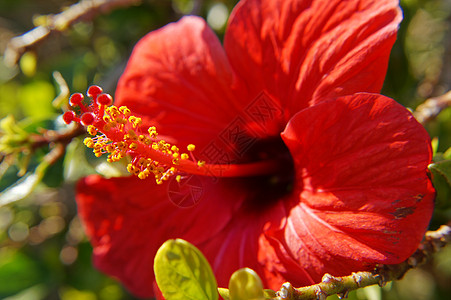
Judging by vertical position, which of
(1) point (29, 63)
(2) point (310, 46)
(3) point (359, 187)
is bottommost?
(3) point (359, 187)

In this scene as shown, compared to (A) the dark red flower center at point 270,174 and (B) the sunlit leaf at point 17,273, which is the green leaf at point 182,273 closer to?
(A) the dark red flower center at point 270,174

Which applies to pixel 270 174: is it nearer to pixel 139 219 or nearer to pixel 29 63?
pixel 139 219

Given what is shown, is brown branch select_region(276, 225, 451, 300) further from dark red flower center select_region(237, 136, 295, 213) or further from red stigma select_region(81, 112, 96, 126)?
red stigma select_region(81, 112, 96, 126)

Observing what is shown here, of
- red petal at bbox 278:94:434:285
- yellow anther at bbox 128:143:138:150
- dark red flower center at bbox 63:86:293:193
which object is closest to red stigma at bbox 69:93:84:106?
dark red flower center at bbox 63:86:293:193

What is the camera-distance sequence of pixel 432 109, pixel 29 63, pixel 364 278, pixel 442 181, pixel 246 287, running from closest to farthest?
pixel 246 287, pixel 364 278, pixel 442 181, pixel 432 109, pixel 29 63

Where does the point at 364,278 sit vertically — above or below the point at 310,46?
below

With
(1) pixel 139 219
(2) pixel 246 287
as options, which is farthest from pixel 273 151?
(2) pixel 246 287
